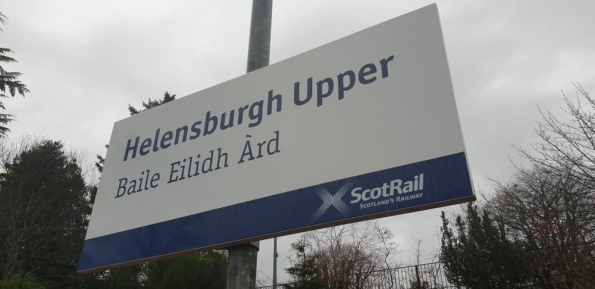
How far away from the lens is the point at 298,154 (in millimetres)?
3953

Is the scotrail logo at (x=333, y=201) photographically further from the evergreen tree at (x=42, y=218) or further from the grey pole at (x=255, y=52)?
the evergreen tree at (x=42, y=218)

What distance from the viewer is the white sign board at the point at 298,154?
3.43m

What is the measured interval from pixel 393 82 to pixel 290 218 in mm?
1387

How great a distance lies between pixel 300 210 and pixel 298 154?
53 centimetres

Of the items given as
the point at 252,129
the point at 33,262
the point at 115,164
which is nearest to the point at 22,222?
the point at 33,262

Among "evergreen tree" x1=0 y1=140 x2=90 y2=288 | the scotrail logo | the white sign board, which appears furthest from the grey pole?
"evergreen tree" x1=0 y1=140 x2=90 y2=288

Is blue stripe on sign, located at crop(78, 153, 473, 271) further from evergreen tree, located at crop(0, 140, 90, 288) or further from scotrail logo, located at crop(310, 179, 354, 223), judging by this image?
evergreen tree, located at crop(0, 140, 90, 288)

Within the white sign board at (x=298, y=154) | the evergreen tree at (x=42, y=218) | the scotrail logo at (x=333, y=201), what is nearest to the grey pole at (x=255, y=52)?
the white sign board at (x=298, y=154)

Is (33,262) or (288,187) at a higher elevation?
(33,262)

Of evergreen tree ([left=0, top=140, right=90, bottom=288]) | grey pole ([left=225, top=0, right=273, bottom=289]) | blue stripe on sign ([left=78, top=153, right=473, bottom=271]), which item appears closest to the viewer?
blue stripe on sign ([left=78, top=153, right=473, bottom=271])

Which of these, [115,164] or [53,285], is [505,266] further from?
[53,285]

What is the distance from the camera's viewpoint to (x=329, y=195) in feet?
11.7

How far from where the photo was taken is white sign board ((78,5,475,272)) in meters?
3.43

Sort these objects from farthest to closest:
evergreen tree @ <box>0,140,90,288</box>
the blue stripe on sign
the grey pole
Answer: evergreen tree @ <box>0,140,90,288</box>, the grey pole, the blue stripe on sign
